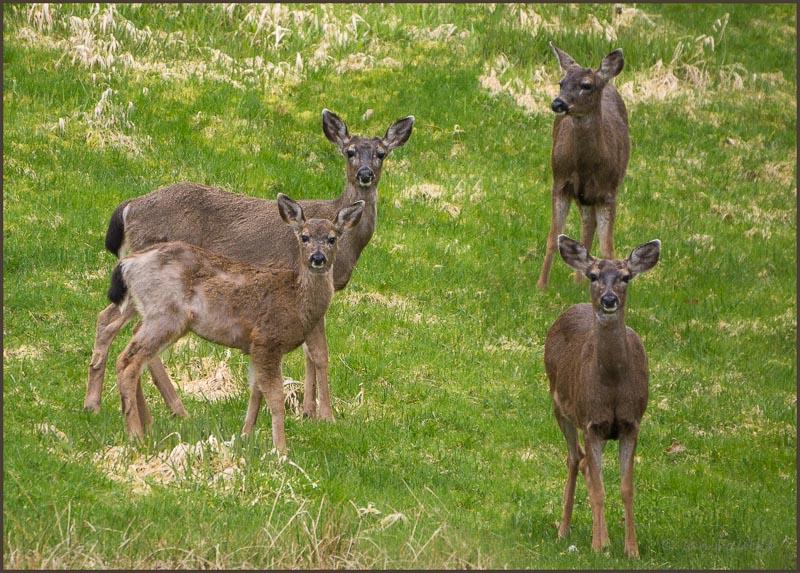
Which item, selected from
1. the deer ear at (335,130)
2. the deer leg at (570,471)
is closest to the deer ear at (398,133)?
the deer ear at (335,130)

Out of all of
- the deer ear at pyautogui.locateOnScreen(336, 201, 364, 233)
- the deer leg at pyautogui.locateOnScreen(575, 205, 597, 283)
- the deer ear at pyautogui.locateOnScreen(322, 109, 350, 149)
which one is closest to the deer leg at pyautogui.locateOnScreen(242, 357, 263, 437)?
the deer ear at pyautogui.locateOnScreen(336, 201, 364, 233)

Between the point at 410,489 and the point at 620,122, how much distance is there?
702cm

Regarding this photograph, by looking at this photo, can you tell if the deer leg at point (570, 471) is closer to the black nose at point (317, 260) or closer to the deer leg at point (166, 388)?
the black nose at point (317, 260)

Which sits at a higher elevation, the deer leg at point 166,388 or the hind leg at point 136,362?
Result: the hind leg at point 136,362

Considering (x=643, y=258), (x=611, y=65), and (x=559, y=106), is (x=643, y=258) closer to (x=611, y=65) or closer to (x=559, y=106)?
(x=559, y=106)

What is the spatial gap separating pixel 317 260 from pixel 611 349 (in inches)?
91.9

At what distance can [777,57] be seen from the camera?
20734mm

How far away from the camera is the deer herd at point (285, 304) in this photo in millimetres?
8891

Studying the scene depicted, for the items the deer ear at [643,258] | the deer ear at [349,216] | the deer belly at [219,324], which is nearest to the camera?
the deer ear at [643,258]

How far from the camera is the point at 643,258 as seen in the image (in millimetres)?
9305

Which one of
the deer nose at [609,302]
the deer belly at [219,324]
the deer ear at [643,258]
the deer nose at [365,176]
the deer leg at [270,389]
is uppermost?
the deer ear at [643,258]

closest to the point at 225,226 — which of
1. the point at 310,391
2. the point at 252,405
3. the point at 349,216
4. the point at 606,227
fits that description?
the point at 349,216

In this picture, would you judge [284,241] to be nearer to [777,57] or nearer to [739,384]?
[739,384]

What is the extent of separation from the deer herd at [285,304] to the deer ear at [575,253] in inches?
0.4
